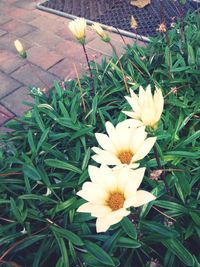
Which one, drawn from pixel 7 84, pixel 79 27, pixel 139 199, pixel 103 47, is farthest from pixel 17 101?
pixel 139 199

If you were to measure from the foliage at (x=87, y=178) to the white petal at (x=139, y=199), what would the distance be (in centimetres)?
26

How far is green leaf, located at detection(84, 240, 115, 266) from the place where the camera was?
1027 millimetres

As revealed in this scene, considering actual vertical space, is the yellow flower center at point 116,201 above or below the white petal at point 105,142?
below

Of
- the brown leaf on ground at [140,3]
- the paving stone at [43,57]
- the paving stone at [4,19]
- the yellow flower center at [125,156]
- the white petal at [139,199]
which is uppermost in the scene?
the white petal at [139,199]

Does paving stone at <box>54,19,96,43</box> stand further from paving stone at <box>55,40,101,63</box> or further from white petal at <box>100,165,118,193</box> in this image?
white petal at <box>100,165,118,193</box>

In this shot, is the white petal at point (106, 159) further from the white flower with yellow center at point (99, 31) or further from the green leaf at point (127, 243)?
the white flower with yellow center at point (99, 31)

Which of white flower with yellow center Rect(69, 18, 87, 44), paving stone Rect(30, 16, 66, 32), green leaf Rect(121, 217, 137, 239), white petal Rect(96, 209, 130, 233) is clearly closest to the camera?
white petal Rect(96, 209, 130, 233)

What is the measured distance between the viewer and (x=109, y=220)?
73 cm

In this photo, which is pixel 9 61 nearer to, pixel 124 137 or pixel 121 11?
pixel 121 11

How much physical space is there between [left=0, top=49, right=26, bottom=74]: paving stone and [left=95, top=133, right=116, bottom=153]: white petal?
1.85 meters

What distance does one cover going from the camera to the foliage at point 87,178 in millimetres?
1102

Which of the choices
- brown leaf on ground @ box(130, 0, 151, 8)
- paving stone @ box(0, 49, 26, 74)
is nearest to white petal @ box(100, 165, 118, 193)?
paving stone @ box(0, 49, 26, 74)

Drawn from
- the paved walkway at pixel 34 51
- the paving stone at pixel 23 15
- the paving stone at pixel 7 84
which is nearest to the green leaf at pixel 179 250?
the paved walkway at pixel 34 51

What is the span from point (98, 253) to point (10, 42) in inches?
91.7
